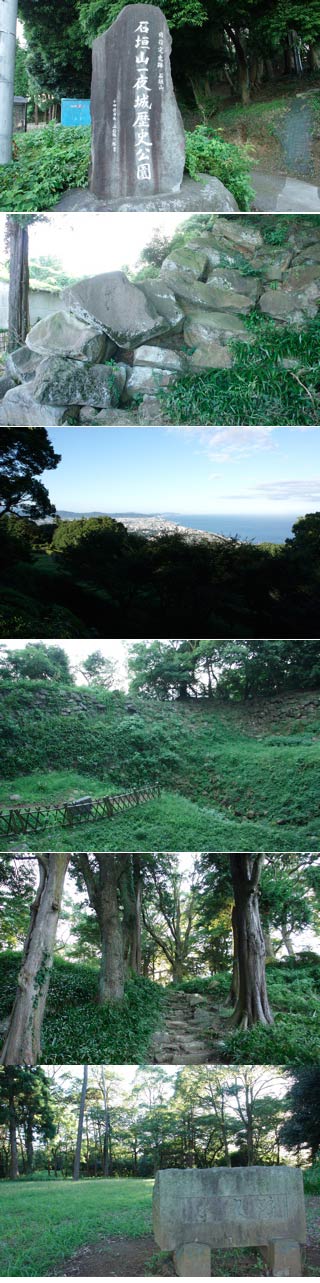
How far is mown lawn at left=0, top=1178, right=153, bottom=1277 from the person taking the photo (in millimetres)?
5125

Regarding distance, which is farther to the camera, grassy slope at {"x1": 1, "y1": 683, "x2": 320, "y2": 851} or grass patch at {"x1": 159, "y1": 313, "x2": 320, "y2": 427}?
grassy slope at {"x1": 1, "y1": 683, "x2": 320, "y2": 851}

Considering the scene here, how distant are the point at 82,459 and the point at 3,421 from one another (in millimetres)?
503

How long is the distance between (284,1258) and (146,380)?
14.8 ft

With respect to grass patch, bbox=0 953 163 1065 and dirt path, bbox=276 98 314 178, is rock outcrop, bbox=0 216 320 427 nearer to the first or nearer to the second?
dirt path, bbox=276 98 314 178

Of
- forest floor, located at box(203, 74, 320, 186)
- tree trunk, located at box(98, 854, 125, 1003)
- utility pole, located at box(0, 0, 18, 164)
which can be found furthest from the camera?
forest floor, located at box(203, 74, 320, 186)

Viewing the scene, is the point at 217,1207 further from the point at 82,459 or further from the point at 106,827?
the point at 82,459

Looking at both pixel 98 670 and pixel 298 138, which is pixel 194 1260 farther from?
pixel 298 138

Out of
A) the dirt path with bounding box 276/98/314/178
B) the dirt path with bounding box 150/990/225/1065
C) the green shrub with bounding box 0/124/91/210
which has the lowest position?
the dirt path with bounding box 150/990/225/1065

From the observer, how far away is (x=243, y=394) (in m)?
5.78

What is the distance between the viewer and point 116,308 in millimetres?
5762

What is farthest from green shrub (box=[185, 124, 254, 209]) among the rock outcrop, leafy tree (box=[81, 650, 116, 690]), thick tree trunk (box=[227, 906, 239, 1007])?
thick tree trunk (box=[227, 906, 239, 1007])

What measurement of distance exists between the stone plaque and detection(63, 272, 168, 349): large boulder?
431 cm

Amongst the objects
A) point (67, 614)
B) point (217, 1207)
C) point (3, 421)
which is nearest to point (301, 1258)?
point (217, 1207)

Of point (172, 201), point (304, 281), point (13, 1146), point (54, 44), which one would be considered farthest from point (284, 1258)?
point (54, 44)
